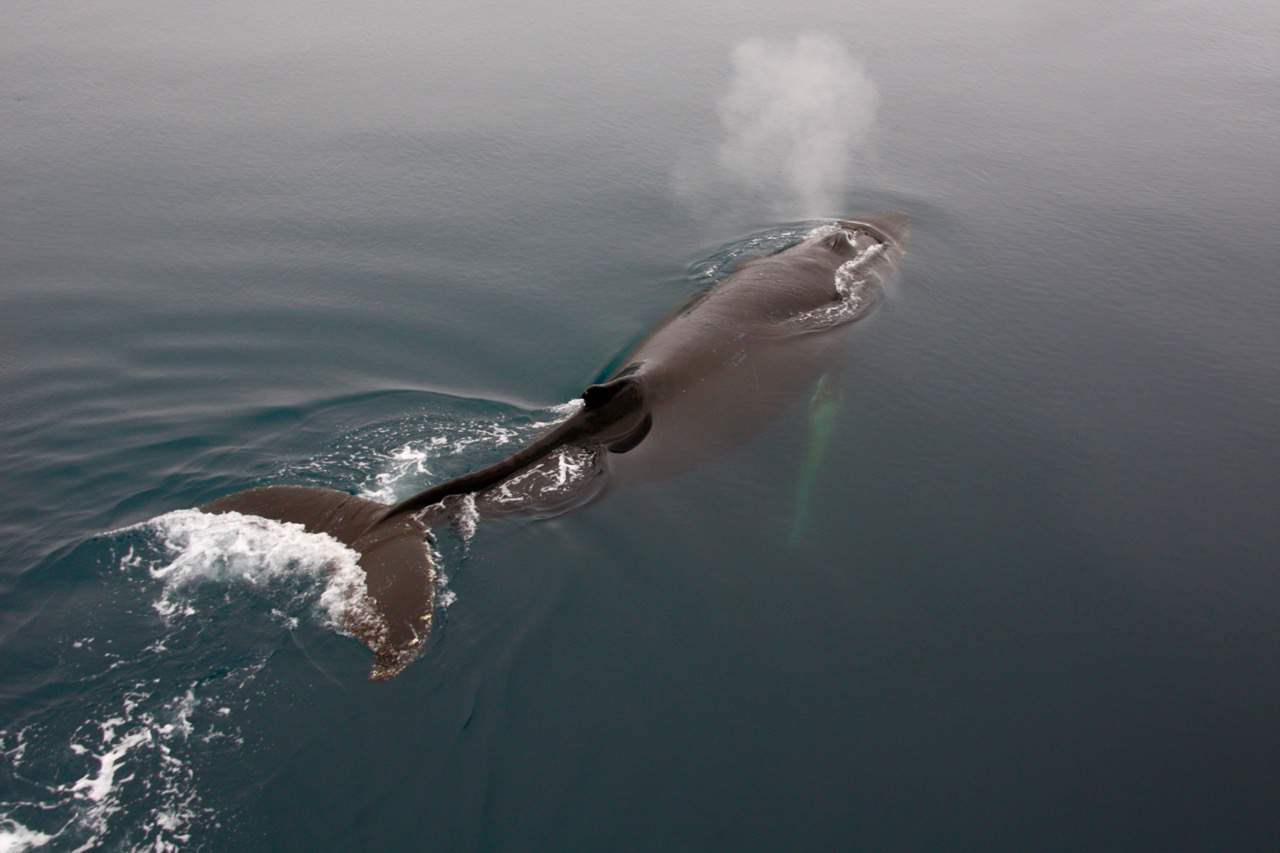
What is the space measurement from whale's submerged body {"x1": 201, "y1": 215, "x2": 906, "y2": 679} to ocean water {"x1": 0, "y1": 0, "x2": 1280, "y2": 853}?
100 centimetres

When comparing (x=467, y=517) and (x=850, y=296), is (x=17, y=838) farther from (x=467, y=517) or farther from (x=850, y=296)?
(x=850, y=296)

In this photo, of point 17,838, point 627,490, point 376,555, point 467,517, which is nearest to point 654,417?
point 627,490

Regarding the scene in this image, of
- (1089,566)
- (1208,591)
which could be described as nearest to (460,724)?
(1089,566)

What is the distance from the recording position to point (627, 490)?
31.8 meters

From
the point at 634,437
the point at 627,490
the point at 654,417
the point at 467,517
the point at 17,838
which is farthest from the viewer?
the point at 654,417

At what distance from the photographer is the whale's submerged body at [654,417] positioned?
1060 inches

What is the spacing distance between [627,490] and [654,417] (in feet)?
13.3

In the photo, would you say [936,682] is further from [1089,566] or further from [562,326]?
[562,326]

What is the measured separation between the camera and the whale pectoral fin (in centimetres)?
3334

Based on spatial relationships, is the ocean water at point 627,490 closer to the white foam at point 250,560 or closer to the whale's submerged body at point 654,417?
the white foam at point 250,560

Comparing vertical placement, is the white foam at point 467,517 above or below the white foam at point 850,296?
below

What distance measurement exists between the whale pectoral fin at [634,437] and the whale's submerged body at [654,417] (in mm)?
52

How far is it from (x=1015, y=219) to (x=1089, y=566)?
30183mm

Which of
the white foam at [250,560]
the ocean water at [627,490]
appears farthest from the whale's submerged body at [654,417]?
the ocean water at [627,490]
